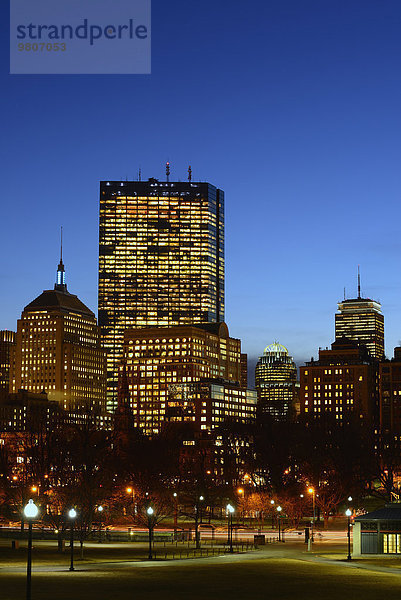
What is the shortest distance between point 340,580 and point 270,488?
113 meters

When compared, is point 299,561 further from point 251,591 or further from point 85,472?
point 85,472

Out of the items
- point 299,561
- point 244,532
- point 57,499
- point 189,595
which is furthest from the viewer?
point 244,532

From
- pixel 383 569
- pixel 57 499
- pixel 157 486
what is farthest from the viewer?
pixel 157 486

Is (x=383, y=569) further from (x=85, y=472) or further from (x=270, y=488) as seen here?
(x=270, y=488)

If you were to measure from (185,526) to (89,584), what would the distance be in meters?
85.7

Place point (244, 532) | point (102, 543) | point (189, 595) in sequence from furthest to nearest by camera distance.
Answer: point (244, 532), point (102, 543), point (189, 595)

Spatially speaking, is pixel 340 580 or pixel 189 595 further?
pixel 340 580

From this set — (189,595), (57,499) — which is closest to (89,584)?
(189,595)

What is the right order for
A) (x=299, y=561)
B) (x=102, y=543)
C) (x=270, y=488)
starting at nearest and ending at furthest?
(x=299, y=561), (x=102, y=543), (x=270, y=488)

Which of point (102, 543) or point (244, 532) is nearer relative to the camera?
point (102, 543)

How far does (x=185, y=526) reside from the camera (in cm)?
15700

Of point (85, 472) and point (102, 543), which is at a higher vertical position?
point (85, 472)

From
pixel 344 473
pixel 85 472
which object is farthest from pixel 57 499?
pixel 344 473

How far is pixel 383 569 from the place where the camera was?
86.8m
